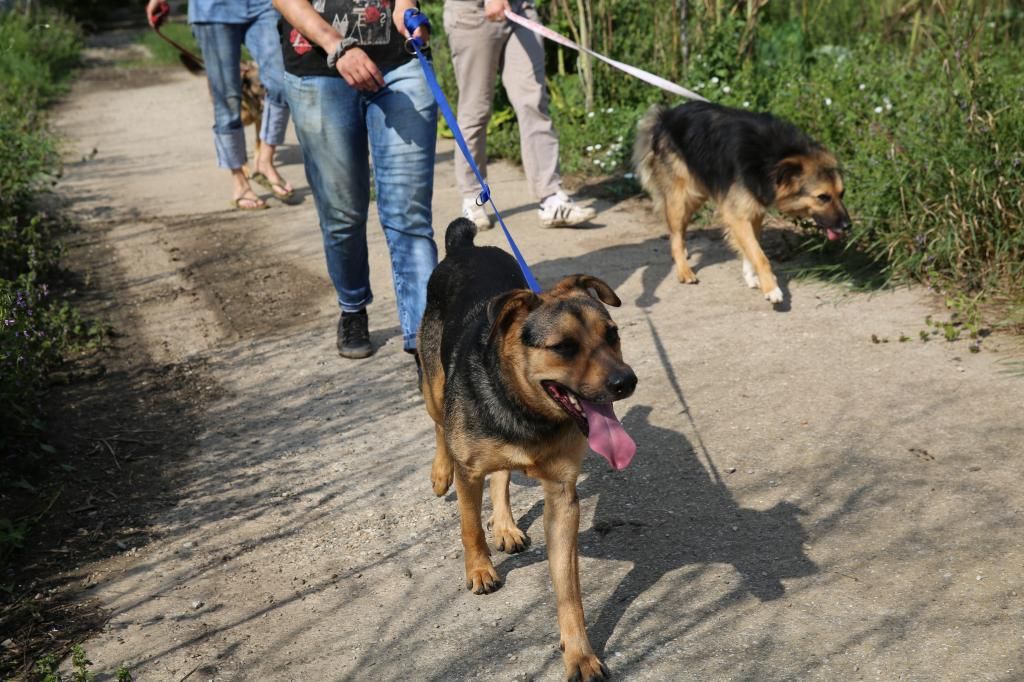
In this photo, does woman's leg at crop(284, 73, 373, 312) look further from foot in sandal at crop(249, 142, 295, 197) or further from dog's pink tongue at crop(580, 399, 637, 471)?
foot in sandal at crop(249, 142, 295, 197)

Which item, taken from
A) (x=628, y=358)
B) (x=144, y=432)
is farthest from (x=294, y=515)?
(x=628, y=358)

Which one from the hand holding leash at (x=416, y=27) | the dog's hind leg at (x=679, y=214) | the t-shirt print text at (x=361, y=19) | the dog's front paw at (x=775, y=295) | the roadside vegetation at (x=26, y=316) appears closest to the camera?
the roadside vegetation at (x=26, y=316)

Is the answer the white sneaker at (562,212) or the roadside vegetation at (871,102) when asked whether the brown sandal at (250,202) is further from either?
the white sneaker at (562,212)

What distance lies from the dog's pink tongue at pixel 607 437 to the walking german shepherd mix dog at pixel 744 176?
323cm

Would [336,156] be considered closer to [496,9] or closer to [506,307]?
[506,307]

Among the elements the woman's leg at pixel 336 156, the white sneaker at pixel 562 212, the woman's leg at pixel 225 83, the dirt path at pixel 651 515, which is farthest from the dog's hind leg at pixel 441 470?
the woman's leg at pixel 225 83

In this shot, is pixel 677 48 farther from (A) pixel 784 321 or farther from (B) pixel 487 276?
(B) pixel 487 276

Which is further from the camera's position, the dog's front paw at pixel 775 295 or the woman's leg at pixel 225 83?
the woman's leg at pixel 225 83

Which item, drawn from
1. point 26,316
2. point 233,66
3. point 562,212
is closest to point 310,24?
point 26,316

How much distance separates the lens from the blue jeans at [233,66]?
27.4ft

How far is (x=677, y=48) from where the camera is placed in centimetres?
940

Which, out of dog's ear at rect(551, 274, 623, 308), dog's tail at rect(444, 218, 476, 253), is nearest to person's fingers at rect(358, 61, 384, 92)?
dog's tail at rect(444, 218, 476, 253)

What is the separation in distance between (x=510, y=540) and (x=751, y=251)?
3.12m

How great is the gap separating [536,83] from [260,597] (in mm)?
4784
